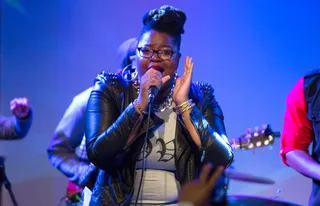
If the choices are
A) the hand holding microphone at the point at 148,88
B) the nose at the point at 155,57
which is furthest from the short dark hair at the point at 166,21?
the hand holding microphone at the point at 148,88

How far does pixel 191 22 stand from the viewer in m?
3.99

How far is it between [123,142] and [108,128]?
0.34 ft

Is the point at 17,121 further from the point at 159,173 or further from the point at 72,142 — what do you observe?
the point at 159,173

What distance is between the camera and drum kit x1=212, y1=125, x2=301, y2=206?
223 centimetres

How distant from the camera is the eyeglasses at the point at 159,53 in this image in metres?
2.19

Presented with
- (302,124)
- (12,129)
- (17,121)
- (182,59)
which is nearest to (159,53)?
(302,124)

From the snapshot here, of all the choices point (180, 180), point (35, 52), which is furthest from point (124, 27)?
point (180, 180)

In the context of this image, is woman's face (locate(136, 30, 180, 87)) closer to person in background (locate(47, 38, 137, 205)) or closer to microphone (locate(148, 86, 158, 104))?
microphone (locate(148, 86, 158, 104))

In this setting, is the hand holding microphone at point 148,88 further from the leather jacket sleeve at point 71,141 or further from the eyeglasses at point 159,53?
the leather jacket sleeve at point 71,141

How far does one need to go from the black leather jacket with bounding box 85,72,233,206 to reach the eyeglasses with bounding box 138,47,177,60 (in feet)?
0.56

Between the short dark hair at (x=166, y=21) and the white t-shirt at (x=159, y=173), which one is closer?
the white t-shirt at (x=159, y=173)

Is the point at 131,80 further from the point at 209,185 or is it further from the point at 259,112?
the point at 259,112

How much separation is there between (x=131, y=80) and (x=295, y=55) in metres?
1.88

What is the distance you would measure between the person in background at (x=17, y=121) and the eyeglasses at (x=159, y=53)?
3.47 ft
